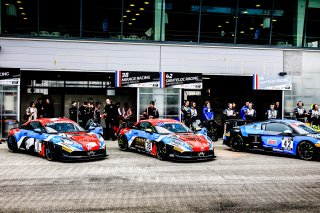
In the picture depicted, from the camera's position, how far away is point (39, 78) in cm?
2609

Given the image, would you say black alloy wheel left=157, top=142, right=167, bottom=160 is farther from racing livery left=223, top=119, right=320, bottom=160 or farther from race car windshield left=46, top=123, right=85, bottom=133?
racing livery left=223, top=119, right=320, bottom=160

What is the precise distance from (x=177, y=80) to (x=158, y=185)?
13.6m

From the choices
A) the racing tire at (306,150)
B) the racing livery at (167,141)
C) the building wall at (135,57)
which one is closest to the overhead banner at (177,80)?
the building wall at (135,57)

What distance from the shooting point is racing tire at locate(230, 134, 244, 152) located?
1687 centimetres

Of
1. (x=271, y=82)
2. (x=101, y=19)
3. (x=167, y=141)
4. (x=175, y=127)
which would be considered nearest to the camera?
(x=167, y=141)

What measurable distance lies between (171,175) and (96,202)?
338 cm

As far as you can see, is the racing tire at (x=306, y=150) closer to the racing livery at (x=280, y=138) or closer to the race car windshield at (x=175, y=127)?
the racing livery at (x=280, y=138)

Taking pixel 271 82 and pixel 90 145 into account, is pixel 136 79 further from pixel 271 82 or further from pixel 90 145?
pixel 90 145

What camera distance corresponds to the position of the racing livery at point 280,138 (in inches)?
568

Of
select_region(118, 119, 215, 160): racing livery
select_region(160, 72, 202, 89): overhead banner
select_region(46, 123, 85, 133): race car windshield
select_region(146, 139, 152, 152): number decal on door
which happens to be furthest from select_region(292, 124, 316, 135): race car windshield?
select_region(160, 72, 202, 89): overhead banner

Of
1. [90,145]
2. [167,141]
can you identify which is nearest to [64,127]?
[90,145]

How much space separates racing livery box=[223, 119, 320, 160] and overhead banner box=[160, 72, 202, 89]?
6284 millimetres

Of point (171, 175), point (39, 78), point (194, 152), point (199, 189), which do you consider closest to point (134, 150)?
point (194, 152)

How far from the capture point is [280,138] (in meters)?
15.3
